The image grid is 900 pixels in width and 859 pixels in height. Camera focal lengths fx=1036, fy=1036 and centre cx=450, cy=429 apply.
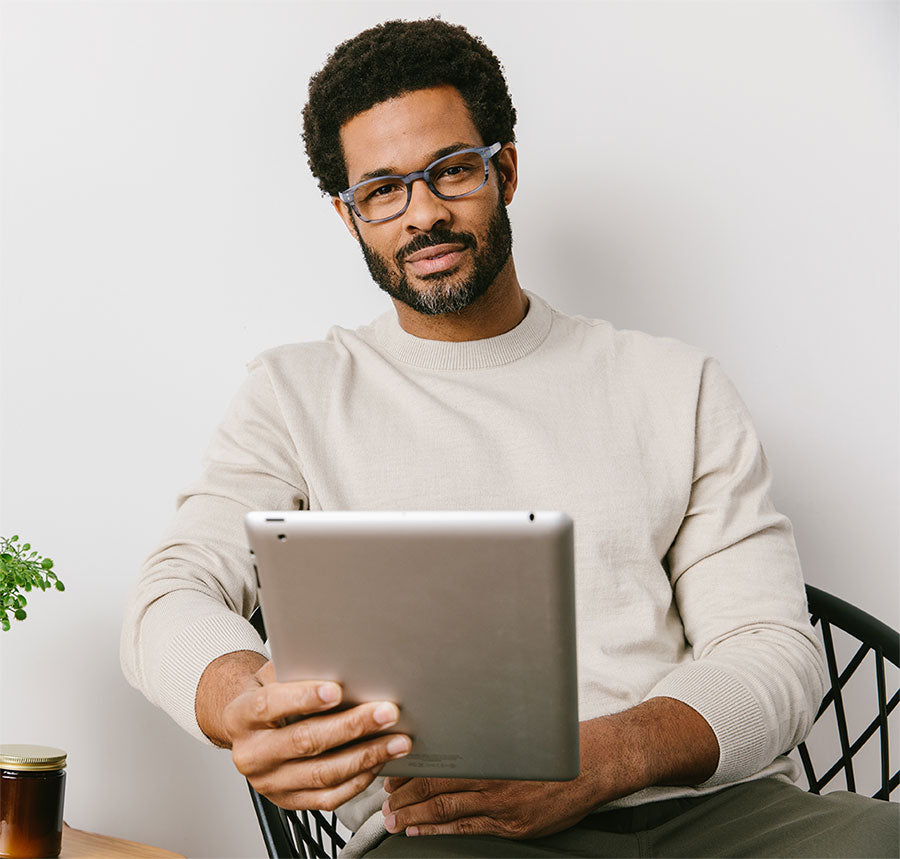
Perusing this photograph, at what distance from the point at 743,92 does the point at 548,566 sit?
138 centimetres

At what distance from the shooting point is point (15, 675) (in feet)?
5.55

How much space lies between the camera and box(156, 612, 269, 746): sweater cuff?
1114 mm

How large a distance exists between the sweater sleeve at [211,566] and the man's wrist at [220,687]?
0.01 meters

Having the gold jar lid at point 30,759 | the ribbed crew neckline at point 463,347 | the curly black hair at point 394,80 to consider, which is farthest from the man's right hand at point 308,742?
the curly black hair at point 394,80

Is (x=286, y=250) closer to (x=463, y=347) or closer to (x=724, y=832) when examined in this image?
(x=463, y=347)

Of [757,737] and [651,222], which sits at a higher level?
[651,222]

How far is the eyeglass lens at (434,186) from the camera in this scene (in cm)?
148

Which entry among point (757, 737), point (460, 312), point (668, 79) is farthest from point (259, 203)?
point (757, 737)

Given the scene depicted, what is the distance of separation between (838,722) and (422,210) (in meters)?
0.92

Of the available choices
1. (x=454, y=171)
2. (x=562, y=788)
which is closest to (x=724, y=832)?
(x=562, y=788)

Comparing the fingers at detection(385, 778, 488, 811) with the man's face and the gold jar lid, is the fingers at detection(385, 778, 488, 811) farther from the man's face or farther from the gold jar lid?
the man's face

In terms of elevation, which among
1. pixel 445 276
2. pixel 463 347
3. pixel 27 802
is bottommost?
pixel 27 802

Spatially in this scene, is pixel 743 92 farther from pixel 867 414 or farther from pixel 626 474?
pixel 626 474

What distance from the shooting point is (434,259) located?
1.49 meters
